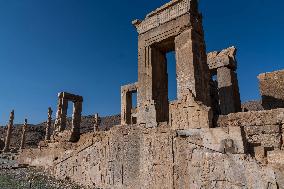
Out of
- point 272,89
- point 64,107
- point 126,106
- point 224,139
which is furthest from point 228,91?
point 64,107

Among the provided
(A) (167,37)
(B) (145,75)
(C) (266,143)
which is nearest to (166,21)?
(A) (167,37)

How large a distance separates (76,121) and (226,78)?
7.26m

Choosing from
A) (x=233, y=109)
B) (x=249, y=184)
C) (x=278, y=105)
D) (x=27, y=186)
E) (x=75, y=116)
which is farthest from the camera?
(x=75, y=116)

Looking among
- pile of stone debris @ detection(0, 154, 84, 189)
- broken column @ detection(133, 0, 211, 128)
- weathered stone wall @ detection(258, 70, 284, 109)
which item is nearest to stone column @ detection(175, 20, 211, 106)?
broken column @ detection(133, 0, 211, 128)

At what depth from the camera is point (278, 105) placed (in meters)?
9.80

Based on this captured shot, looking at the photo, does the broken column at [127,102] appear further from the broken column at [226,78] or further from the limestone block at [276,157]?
the limestone block at [276,157]

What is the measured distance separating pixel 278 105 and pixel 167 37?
19.2ft

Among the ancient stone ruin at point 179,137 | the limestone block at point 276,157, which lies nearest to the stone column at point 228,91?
the ancient stone ruin at point 179,137

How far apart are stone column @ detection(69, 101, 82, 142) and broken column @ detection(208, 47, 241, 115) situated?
597 cm

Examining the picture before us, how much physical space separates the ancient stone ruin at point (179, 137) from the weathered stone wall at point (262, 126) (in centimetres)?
2

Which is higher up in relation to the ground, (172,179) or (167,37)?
(167,37)

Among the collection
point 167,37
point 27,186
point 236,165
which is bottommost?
point 27,186

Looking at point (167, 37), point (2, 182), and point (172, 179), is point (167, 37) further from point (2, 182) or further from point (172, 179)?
point (2, 182)

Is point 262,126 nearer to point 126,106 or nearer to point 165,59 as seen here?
point 165,59
